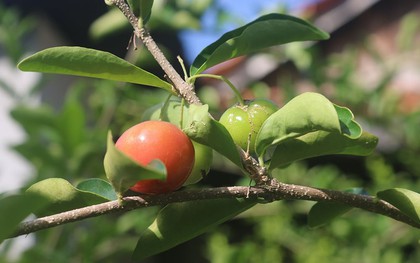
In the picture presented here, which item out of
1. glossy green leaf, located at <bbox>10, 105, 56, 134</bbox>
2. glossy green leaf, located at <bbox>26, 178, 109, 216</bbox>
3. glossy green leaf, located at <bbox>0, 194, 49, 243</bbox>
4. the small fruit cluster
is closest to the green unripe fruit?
the small fruit cluster

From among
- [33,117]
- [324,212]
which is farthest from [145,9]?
[33,117]

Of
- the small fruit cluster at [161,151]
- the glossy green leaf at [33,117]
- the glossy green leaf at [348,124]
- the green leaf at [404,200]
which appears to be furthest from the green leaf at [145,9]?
the glossy green leaf at [33,117]

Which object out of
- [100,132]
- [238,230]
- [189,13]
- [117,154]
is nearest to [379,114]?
[189,13]

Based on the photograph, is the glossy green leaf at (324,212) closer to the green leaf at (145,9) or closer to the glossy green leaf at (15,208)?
the green leaf at (145,9)

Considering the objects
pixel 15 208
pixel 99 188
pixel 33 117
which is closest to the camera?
pixel 15 208

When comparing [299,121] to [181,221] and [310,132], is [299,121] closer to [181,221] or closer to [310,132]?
[310,132]

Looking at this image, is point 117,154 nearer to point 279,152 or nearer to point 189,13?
point 279,152
